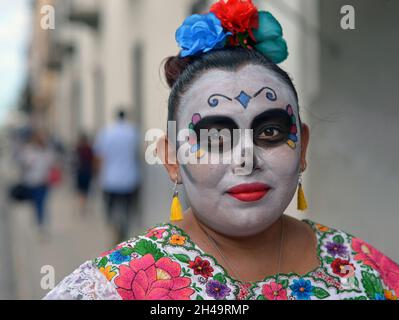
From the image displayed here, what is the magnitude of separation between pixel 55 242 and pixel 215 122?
6.74m

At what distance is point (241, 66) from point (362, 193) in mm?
2332

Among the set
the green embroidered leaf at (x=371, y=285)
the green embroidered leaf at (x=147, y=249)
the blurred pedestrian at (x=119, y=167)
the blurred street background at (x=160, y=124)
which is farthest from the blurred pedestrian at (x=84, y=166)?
the green embroidered leaf at (x=371, y=285)

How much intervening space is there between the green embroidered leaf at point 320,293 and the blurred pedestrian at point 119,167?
5.09 m

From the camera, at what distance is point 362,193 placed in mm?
3781

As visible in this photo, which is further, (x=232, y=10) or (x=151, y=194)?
(x=151, y=194)

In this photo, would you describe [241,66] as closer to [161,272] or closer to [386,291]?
[161,272]

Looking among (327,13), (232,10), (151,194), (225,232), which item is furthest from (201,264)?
(151,194)

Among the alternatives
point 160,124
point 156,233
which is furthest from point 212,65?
point 160,124

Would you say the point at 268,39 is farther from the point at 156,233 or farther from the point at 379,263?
the point at 379,263

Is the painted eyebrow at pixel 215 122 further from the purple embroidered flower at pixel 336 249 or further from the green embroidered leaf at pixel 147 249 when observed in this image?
the purple embroidered flower at pixel 336 249

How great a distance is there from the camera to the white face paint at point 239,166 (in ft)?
5.38

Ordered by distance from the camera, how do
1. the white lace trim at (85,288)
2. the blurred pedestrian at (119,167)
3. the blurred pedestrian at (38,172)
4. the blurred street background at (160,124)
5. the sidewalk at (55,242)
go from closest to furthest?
1. the white lace trim at (85,288)
2. the blurred street background at (160,124)
3. the sidewalk at (55,242)
4. the blurred pedestrian at (119,167)
5. the blurred pedestrian at (38,172)

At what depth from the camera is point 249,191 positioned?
1636 mm

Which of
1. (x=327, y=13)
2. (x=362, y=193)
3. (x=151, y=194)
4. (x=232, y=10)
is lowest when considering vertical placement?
(x=151, y=194)
